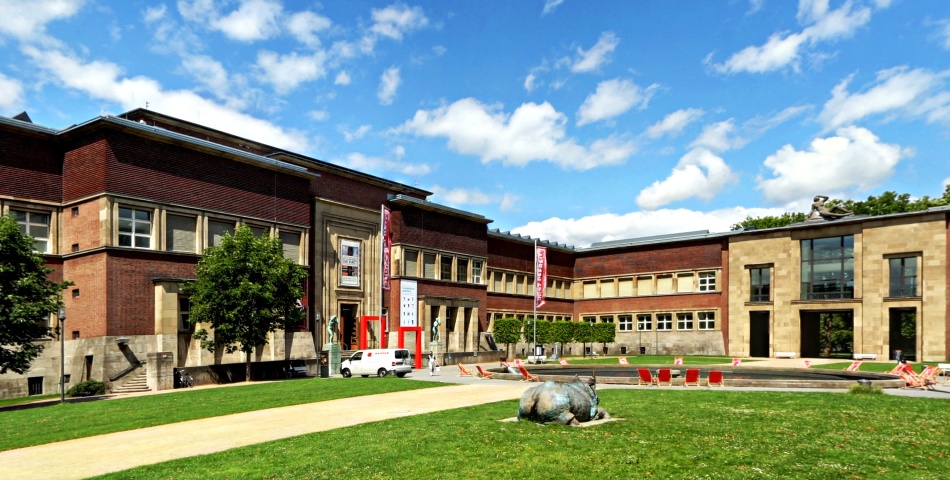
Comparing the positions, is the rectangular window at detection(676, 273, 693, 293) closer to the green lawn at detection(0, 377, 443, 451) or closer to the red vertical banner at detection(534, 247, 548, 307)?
the red vertical banner at detection(534, 247, 548, 307)

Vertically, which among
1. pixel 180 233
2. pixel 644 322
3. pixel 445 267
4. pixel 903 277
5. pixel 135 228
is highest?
pixel 135 228

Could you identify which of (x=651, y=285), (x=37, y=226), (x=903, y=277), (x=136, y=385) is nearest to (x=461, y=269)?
(x=651, y=285)

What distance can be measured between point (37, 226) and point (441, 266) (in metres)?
31.2

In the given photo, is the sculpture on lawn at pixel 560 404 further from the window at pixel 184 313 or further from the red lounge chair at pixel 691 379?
the window at pixel 184 313

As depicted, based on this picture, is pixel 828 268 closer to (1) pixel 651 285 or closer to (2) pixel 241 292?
(1) pixel 651 285

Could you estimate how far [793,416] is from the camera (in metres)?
18.1

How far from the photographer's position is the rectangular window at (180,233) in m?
39.0

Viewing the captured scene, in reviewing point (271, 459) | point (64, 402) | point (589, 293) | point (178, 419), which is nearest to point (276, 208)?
point (64, 402)

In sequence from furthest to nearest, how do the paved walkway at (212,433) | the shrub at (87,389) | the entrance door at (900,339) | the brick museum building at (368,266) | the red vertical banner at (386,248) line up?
the entrance door at (900,339)
the red vertical banner at (386,248)
the brick museum building at (368,266)
the shrub at (87,389)
the paved walkway at (212,433)

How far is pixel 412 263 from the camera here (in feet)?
185

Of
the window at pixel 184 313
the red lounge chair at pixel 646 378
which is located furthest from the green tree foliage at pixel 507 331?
the red lounge chair at pixel 646 378

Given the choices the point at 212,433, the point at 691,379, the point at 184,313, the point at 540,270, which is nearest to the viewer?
the point at 212,433

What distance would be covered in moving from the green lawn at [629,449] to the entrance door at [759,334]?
150ft

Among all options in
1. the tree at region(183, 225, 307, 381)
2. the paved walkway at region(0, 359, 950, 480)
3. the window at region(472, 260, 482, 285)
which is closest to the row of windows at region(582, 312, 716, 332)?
the window at region(472, 260, 482, 285)
